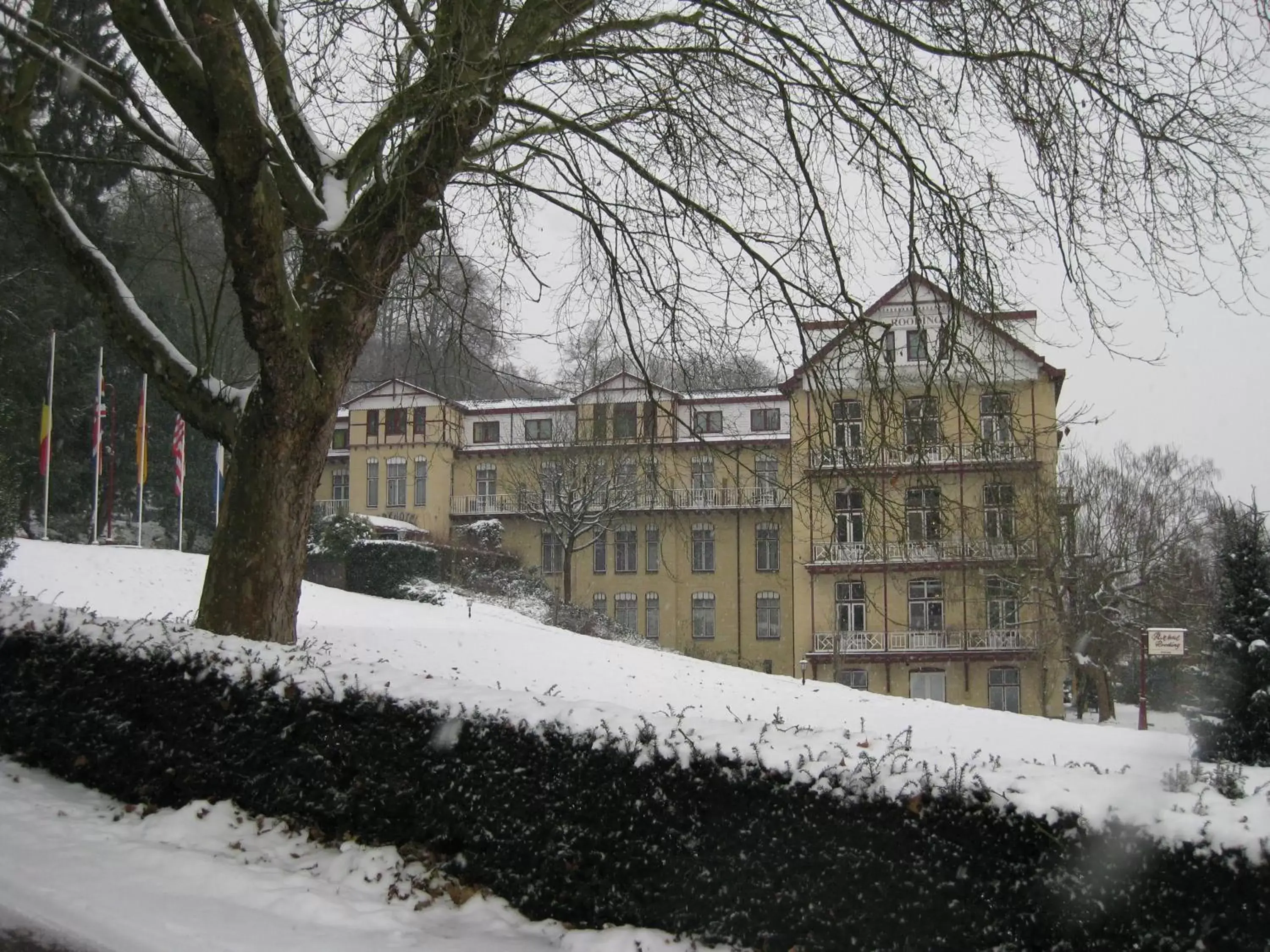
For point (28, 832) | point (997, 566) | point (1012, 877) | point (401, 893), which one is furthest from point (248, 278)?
point (997, 566)

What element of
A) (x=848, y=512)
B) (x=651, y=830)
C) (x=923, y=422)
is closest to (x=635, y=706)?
(x=848, y=512)

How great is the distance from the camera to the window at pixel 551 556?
146ft

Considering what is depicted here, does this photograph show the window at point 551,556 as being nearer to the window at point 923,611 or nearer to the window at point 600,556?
the window at point 600,556

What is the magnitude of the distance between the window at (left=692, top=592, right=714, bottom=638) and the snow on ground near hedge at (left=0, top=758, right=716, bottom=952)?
3615cm

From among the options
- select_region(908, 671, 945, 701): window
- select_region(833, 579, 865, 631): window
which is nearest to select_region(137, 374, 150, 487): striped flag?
select_region(833, 579, 865, 631): window

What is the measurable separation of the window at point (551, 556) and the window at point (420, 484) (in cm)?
562

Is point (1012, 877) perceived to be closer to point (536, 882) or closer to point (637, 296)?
point (536, 882)

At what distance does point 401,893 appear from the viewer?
18.9ft

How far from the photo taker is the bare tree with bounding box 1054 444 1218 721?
98.4 feet

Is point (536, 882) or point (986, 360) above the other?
point (986, 360)

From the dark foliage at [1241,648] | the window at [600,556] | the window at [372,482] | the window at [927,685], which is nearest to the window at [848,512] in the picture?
the dark foliage at [1241,648]

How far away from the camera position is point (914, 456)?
9625 mm

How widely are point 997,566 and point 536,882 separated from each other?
1875 cm

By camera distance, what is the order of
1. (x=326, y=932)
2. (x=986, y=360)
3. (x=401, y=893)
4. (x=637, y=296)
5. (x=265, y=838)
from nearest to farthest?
1. (x=326, y=932)
2. (x=401, y=893)
3. (x=265, y=838)
4. (x=986, y=360)
5. (x=637, y=296)
